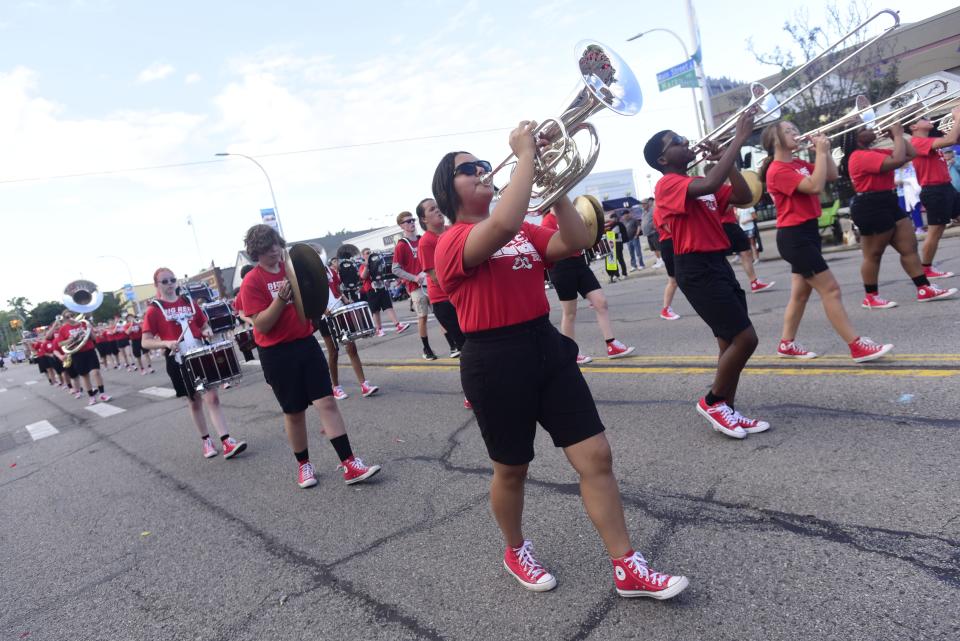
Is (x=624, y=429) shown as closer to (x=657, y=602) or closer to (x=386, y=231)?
(x=657, y=602)

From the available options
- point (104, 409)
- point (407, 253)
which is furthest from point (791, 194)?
point (104, 409)

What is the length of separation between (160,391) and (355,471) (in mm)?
10845

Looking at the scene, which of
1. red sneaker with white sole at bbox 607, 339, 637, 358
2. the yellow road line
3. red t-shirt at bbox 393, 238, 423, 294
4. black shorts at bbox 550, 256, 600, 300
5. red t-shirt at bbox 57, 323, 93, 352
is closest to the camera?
the yellow road line

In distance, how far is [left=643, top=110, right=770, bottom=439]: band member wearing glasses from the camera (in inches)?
156

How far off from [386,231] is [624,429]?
62254 millimetres

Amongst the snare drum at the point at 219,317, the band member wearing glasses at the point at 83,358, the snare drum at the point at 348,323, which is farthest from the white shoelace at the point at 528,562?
the band member wearing glasses at the point at 83,358

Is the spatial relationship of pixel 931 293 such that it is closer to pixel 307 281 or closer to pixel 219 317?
pixel 307 281

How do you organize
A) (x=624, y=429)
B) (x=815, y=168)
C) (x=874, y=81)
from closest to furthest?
(x=624, y=429), (x=815, y=168), (x=874, y=81)

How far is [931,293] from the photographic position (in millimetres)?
6723

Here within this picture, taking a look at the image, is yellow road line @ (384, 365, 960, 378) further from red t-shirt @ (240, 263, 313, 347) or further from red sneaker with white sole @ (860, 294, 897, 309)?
red t-shirt @ (240, 263, 313, 347)

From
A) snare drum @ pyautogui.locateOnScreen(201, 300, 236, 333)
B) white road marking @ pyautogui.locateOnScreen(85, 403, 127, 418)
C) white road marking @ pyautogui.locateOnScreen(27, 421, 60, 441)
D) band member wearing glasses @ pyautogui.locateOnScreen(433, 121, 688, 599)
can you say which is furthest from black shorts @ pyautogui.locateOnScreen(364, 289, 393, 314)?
band member wearing glasses @ pyautogui.locateOnScreen(433, 121, 688, 599)

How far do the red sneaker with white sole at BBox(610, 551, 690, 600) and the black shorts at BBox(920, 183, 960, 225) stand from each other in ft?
22.4

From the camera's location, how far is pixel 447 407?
6570 mm

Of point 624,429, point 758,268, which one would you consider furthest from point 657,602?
point 758,268
